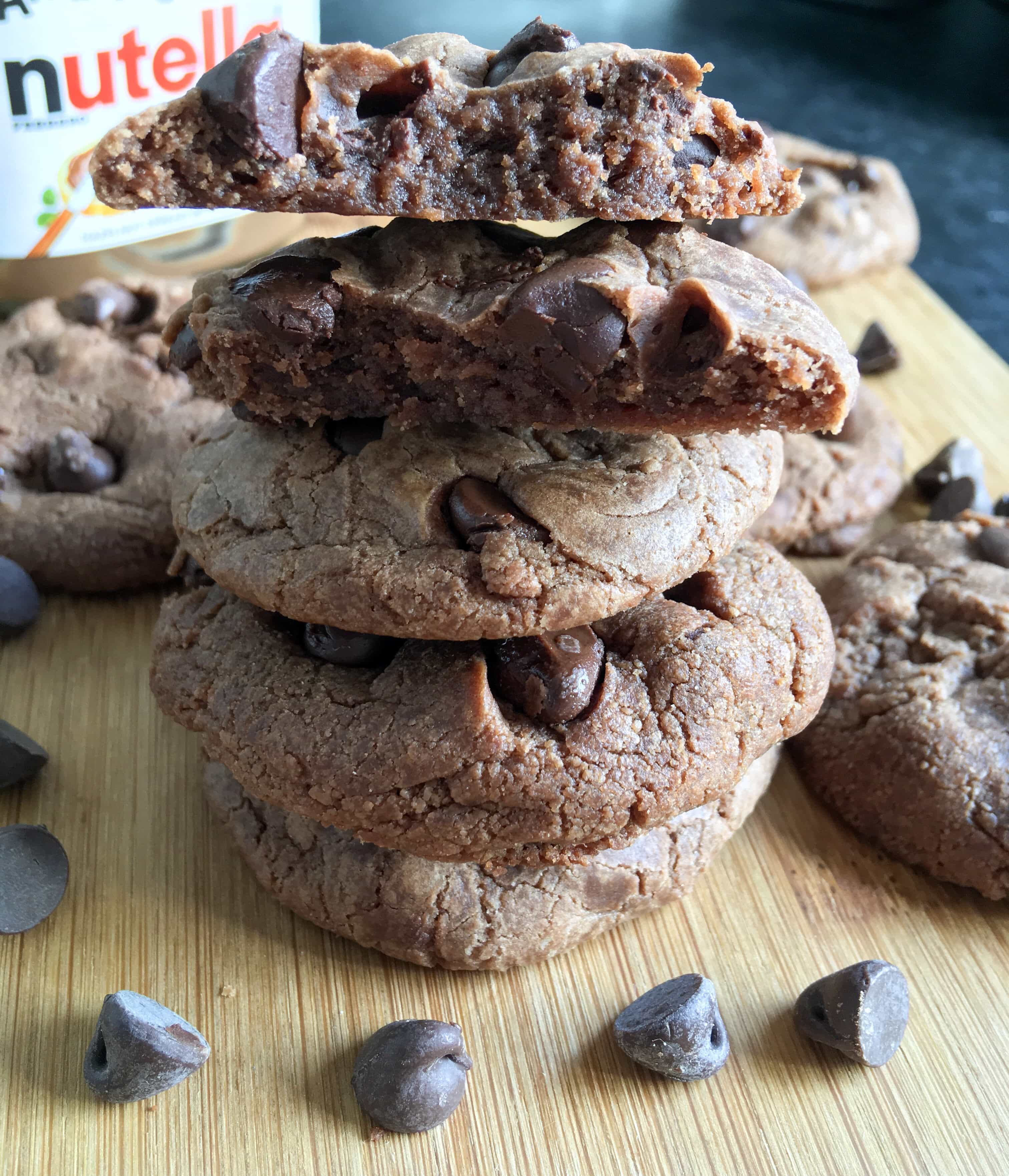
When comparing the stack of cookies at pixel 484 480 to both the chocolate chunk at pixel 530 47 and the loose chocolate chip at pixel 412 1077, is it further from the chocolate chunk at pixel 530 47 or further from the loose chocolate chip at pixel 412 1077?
the loose chocolate chip at pixel 412 1077

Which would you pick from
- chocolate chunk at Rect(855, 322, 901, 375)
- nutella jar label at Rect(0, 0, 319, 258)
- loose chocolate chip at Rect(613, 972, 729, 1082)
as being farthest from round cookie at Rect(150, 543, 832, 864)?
chocolate chunk at Rect(855, 322, 901, 375)

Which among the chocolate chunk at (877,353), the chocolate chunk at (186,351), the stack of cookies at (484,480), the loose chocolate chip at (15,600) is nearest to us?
the stack of cookies at (484,480)

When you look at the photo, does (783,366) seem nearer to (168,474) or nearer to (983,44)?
(168,474)

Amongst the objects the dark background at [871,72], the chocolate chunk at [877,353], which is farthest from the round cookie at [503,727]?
the dark background at [871,72]

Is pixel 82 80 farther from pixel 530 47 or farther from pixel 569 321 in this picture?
pixel 569 321

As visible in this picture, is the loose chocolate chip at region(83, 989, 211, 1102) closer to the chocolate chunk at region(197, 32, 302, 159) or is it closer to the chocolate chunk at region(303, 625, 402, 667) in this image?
the chocolate chunk at region(303, 625, 402, 667)
